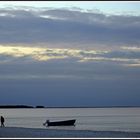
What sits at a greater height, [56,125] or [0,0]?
[56,125]

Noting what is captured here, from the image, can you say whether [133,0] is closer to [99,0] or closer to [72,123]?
[99,0]

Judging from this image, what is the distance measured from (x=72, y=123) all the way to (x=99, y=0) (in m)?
52.4

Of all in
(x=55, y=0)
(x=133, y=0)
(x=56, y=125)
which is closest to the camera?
(x=55, y=0)

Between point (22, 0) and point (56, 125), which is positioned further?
point (56, 125)

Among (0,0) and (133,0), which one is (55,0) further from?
(133,0)

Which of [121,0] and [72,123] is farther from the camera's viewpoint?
[72,123]

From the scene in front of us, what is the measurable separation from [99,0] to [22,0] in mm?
5374

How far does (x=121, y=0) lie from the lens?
106 feet

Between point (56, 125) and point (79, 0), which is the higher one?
point (56, 125)

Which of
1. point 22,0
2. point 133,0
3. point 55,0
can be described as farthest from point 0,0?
point 133,0

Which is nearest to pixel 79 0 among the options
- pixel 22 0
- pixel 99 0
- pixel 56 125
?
pixel 99 0

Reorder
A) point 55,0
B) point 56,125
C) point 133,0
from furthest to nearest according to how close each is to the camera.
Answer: point 56,125 → point 133,0 → point 55,0

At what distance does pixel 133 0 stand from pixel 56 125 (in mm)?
50535

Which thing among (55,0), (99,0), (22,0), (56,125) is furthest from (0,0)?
(56,125)
